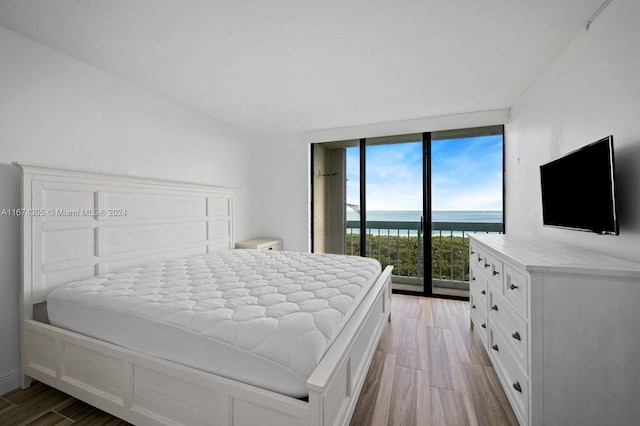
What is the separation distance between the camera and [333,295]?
163cm

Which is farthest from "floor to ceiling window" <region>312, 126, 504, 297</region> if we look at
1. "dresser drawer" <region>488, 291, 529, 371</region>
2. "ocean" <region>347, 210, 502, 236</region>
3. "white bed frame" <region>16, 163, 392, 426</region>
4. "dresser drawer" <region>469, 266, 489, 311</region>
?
"dresser drawer" <region>488, 291, 529, 371</region>

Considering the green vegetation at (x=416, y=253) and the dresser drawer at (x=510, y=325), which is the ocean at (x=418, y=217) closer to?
the green vegetation at (x=416, y=253)

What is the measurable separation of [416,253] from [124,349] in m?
3.59

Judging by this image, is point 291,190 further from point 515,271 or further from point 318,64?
point 515,271

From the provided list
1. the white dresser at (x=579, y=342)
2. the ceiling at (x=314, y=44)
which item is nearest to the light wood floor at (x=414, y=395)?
the white dresser at (x=579, y=342)

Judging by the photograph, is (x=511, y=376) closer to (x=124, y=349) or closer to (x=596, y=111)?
(x=596, y=111)

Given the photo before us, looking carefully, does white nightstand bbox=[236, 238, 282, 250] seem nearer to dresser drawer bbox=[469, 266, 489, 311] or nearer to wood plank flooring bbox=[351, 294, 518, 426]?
wood plank flooring bbox=[351, 294, 518, 426]

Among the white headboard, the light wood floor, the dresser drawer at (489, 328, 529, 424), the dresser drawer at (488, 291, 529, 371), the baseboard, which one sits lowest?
the light wood floor

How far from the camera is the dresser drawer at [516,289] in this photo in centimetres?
135

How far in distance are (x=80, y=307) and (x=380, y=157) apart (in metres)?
3.66

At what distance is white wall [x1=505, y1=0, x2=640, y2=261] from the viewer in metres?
1.41

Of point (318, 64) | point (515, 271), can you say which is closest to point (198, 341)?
point (515, 271)

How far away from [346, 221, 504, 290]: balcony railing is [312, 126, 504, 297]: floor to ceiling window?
0.04ft

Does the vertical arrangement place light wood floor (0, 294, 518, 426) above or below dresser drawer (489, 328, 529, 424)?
below
